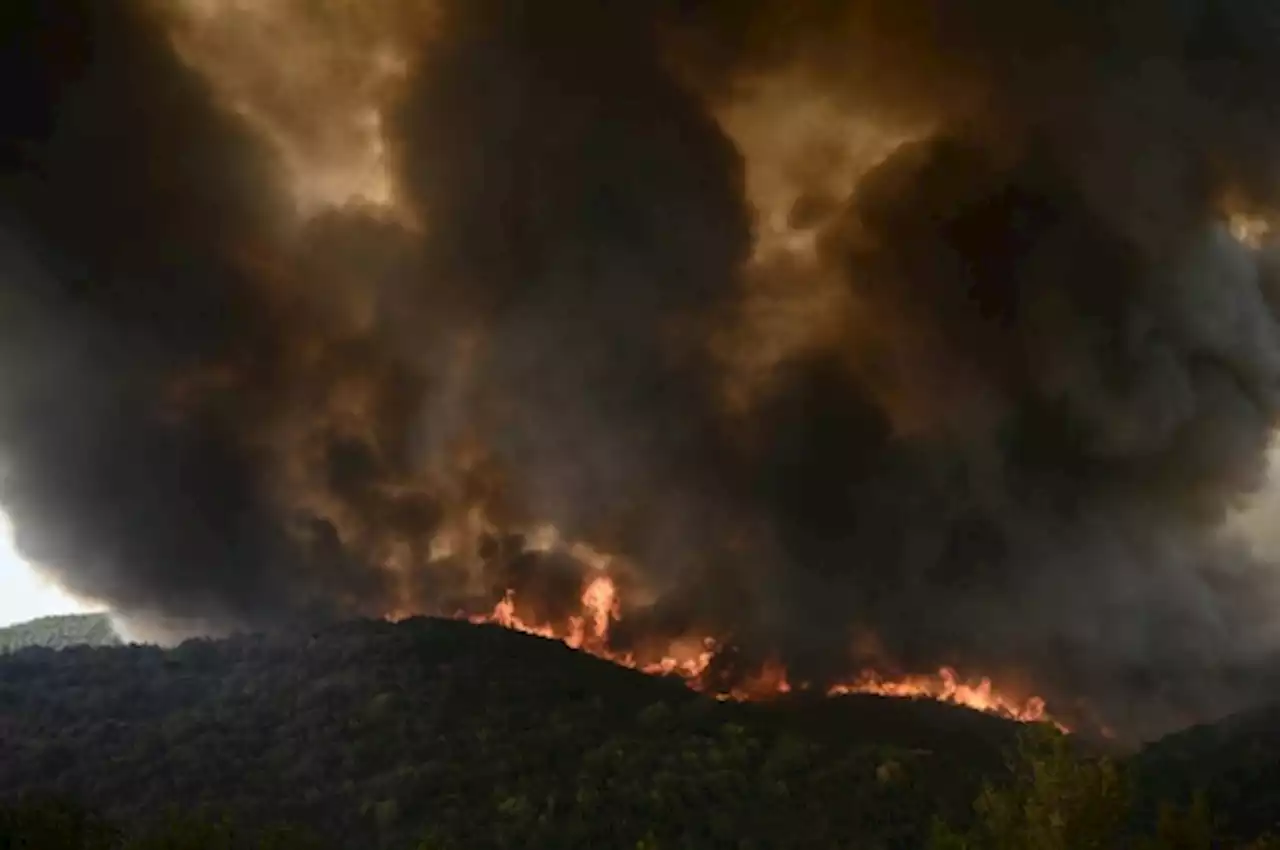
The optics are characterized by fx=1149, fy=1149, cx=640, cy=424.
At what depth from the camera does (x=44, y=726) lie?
6153 cm

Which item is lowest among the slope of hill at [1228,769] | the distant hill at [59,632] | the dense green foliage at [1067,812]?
the dense green foliage at [1067,812]

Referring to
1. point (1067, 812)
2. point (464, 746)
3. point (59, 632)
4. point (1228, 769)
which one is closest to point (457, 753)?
point (464, 746)

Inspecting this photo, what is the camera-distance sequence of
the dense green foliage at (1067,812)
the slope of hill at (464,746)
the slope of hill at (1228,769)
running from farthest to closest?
the slope of hill at (464,746)
the slope of hill at (1228,769)
the dense green foliage at (1067,812)

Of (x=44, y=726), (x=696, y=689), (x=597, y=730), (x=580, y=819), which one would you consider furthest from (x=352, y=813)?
(x=696, y=689)

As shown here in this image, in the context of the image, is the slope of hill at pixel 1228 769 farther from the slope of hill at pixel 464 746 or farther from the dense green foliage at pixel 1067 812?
the dense green foliage at pixel 1067 812

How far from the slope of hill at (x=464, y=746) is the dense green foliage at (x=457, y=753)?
0.48ft

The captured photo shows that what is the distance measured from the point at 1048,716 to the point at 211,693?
5171cm

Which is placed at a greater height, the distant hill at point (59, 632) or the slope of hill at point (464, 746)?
the distant hill at point (59, 632)

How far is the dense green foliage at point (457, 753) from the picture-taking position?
4944 cm

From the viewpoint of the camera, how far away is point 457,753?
5856 centimetres

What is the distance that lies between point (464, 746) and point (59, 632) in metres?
67.9

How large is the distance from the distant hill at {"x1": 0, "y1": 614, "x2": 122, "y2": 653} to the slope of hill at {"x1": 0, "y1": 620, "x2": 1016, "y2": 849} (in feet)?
86.1

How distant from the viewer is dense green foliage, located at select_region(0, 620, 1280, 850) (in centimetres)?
4944

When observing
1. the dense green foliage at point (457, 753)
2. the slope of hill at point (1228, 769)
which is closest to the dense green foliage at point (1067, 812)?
the dense green foliage at point (457, 753)
